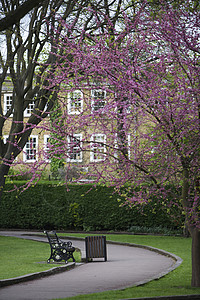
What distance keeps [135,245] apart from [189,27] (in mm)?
13660

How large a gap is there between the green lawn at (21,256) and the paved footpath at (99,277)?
0.88m

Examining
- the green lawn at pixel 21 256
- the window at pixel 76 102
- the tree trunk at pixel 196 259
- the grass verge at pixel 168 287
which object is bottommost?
the green lawn at pixel 21 256

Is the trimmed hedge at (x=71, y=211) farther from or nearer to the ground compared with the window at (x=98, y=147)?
nearer to the ground

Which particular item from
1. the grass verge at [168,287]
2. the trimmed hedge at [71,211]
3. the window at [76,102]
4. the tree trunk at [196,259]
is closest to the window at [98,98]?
the window at [76,102]

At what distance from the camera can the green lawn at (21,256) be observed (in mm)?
13727

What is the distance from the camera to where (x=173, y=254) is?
17.2 meters

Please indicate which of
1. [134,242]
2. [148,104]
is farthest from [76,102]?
[134,242]

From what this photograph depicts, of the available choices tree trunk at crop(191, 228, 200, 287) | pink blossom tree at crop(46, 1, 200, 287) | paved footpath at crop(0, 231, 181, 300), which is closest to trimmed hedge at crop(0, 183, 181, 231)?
paved footpath at crop(0, 231, 181, 300)

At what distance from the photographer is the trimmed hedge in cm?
2759

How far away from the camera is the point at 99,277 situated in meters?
12.6

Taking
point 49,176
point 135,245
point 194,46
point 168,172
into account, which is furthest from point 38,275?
point 49,176

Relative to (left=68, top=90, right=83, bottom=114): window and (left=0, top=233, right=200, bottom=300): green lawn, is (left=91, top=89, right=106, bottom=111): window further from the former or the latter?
(left=0, top=233, right=200, bottom=300): green lawn

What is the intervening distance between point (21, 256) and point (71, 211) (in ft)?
37.2

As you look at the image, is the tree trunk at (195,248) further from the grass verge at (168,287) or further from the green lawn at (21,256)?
the green lawn at (21,256)
